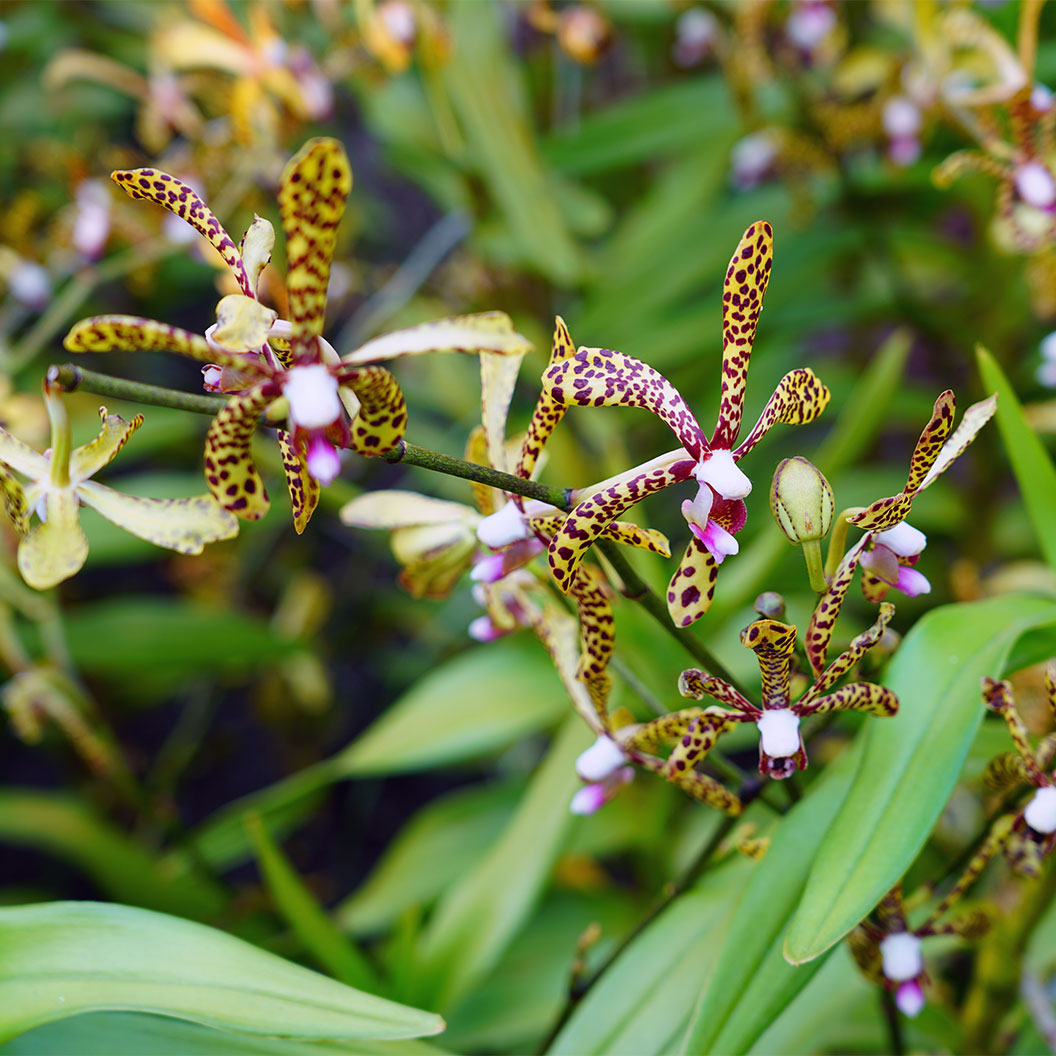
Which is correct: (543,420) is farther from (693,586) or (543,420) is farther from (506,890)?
(506,890)

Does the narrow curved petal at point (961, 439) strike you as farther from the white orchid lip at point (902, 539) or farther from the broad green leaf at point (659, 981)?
the broad green leaf at point (659, 981)

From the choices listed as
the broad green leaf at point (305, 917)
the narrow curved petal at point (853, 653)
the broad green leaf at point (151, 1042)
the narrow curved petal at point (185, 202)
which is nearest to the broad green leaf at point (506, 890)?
the broad green leaf at point (305, 917)

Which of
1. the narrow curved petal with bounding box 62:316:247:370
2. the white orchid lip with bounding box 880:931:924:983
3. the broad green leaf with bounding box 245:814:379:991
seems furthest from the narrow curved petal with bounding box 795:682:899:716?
the broad green leaf with bounding box 245:814:379:991

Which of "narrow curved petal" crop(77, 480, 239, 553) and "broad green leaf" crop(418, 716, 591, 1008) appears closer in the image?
"narrow curved petal" crop(77, 480, 239, 553)

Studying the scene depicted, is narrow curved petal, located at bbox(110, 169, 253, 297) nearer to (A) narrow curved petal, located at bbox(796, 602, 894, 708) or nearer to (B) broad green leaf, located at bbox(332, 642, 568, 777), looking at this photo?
(A) narrow curved petal, located at bbox(796, 602, 894, 708)

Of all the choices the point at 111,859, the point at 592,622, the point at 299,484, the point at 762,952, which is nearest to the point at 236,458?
the point at 299,484
